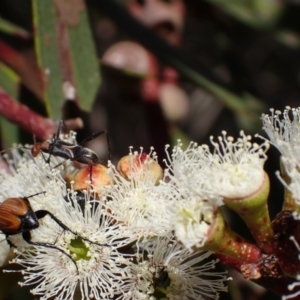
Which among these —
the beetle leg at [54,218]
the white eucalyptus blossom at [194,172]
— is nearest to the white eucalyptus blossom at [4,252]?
the beetle leg at [54,218]

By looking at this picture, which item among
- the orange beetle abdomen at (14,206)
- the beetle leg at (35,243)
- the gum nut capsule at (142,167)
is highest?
the gum nut capsule at (142,167)

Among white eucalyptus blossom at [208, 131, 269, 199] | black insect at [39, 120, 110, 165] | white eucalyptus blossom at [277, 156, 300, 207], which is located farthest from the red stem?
white eucalyptus blossom at [277, 156, 300, 207]

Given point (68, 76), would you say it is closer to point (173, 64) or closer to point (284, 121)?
point (173, 64)

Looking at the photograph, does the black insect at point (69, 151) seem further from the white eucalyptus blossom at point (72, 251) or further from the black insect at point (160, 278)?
the black insect at point (160, 278)

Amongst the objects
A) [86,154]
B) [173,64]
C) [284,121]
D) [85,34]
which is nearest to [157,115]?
[173,64]

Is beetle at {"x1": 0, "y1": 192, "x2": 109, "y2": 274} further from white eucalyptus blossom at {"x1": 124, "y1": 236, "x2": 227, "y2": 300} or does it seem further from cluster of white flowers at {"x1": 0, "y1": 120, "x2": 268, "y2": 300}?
white eucalyptus blossom at {"x1": 124, "y1": 236, "x2": 227, "y2": 300}

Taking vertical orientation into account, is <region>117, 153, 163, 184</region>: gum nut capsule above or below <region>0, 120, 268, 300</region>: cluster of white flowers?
above
